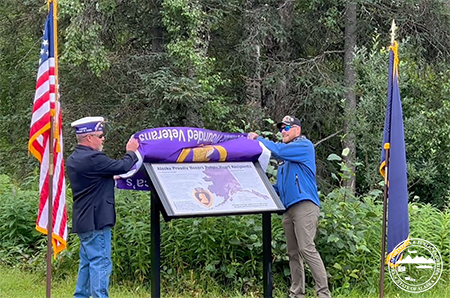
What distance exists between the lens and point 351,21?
17125mm

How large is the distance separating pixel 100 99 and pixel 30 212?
7.37 m

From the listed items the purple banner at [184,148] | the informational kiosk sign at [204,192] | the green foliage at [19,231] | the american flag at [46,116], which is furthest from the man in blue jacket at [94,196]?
the green foliage at [19,231]

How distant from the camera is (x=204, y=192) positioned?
20.7 ft

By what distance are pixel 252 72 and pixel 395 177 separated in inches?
419

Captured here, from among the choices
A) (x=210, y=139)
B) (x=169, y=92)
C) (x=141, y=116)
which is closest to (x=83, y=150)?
(x=210, y=139)

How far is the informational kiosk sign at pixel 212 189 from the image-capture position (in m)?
6.05

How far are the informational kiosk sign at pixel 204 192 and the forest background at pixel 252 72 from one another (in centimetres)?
534

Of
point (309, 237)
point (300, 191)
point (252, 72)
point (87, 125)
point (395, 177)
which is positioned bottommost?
point (309, 237)

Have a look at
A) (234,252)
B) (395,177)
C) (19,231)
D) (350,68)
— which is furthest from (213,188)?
(350,68)

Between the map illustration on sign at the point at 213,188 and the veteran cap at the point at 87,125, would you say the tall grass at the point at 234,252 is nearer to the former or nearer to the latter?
the map illustration on sign at the point at 213,188

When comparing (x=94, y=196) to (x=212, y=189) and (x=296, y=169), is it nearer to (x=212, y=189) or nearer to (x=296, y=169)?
(x=212, y=189)

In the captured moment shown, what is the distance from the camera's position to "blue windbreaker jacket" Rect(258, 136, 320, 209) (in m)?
6.90

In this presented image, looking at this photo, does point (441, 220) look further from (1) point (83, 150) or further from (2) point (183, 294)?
(1) point (83, 150)

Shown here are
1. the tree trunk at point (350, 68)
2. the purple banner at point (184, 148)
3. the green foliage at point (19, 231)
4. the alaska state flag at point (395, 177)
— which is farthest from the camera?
the tree trunk at point (350, 68)
